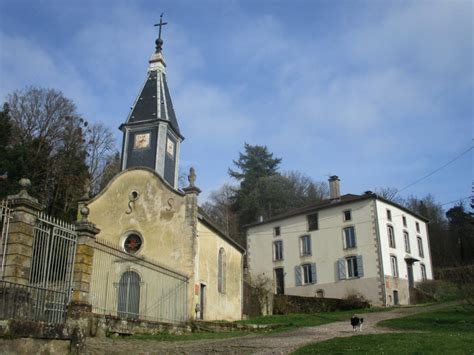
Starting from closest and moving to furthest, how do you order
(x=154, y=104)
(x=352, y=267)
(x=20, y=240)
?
(x=20, y=240) < (x=154, y=104) < (x=352, y=267)

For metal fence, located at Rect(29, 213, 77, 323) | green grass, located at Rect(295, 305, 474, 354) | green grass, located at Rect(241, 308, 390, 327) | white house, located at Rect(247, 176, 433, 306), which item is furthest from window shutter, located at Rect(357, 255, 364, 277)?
metal fence, located at Rect(29, 213, 77, 323)

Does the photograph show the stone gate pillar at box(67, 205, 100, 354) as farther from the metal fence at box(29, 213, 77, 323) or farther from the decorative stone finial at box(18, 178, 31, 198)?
the decorative stone finial at box(18, 178, 31, 198)

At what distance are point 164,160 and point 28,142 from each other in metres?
10.5

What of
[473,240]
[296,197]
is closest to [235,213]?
[296,197]

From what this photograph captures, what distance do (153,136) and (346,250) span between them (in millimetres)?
17527

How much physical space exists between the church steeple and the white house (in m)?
15.2

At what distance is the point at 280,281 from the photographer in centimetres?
3762

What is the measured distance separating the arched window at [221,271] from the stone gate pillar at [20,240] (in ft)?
44.8

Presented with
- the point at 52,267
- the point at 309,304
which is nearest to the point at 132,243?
the point at 52,267

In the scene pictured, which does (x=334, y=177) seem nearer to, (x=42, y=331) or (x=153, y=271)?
(x=153, y=271)

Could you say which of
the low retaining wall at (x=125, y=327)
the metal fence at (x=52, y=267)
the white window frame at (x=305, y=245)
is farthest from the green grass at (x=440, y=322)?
the white window frame at (x=305, y=245)

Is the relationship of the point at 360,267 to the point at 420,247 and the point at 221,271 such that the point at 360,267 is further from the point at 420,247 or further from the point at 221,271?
the point at 221,271

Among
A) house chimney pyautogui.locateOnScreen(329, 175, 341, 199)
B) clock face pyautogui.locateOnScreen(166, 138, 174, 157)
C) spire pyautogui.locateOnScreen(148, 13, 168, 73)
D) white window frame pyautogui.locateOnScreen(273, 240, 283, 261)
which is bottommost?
white window frame pyautogui.locateOnScreen(273, 240, 283, 261)

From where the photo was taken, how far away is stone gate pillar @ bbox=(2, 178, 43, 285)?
9188 millimetres
